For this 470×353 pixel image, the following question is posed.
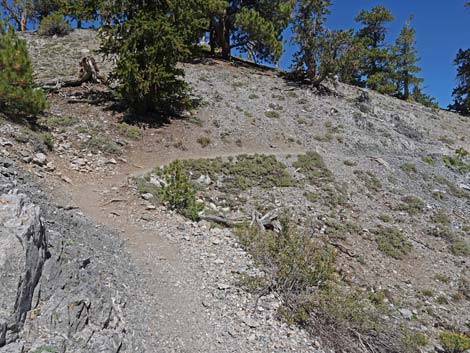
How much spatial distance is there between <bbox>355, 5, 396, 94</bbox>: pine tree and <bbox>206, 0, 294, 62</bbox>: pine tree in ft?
33.4

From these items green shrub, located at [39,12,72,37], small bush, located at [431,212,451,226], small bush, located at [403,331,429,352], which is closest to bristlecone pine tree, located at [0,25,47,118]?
small bush, located at [403,331,429,352]

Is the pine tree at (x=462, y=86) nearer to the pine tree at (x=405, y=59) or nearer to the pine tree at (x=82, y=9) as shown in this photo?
the pine tree at (x=405, y=59)

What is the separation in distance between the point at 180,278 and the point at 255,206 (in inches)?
201

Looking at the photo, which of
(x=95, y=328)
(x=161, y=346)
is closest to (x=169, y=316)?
(x=161, y=346)

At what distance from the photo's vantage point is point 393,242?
35.0 ft

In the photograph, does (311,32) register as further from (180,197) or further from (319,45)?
(180,197)

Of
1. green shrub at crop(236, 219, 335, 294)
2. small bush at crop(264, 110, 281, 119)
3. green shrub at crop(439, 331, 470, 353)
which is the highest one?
small bush at crop(264, 110, 281, 119)

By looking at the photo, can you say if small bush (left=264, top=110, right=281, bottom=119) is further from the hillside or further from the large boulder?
the large boulder

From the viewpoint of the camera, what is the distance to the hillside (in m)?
5.78

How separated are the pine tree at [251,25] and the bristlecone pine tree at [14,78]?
16.5 metres

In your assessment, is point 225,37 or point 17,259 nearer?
point 17,259

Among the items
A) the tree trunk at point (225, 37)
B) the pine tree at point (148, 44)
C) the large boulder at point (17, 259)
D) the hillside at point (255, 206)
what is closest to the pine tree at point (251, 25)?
the tree trunk at point (225, 37)

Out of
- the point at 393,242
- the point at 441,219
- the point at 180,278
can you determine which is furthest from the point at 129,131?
the point at 441,219

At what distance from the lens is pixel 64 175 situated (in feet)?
31.7
